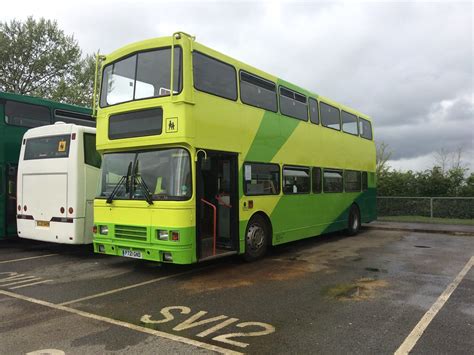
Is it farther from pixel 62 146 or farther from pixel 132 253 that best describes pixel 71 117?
pixel 132 253

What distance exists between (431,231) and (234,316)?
490 inches

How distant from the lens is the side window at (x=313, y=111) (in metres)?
11.9

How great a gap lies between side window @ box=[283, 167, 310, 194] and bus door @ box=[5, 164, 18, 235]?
23.5 ft

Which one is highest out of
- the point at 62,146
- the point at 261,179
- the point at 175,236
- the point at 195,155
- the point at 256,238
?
the point at 62,146

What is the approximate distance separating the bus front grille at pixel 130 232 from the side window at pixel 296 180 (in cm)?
399

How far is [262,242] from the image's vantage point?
962 centimetres

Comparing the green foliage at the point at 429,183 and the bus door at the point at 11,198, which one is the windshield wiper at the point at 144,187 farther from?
the green foliage at the point at 429,183

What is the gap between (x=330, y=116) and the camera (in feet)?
42.7

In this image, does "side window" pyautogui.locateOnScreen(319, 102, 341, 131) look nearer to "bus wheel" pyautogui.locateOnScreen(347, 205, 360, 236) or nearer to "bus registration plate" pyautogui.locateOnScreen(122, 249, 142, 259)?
"bus wheel" pyautogui.locateOnScreen(347, 205, 360, 236)

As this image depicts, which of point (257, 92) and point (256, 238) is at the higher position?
point (257, 92)

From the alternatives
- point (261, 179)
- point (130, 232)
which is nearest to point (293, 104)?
point (261, 179)

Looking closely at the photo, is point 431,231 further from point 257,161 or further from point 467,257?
point 257,161

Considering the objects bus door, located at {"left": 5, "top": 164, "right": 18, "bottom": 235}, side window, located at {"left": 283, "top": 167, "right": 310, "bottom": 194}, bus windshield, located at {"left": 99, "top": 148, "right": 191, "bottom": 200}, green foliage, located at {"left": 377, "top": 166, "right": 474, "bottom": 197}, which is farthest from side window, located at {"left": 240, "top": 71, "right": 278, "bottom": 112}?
green foliage, located at {"left": 377, "top": 166, "right": 474, "bottom": 197}

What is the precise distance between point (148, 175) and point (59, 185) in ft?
10.0
